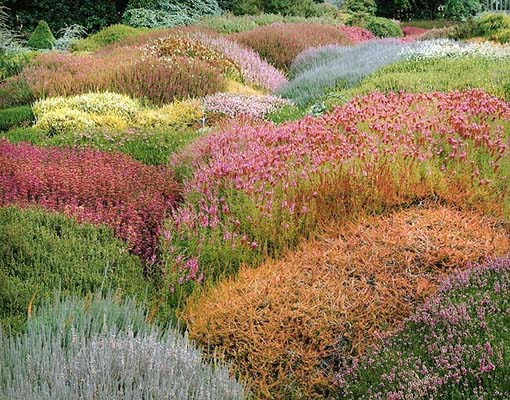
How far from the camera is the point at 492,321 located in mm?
2982

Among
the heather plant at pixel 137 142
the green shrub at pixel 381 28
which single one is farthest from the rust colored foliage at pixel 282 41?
the heather plant at pixel 137 142

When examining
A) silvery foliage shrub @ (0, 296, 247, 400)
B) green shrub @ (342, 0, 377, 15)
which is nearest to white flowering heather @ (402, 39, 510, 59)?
silvery foliage shrub @ (0, 296, 247, 400)

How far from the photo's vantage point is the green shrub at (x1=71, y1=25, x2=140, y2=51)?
17986mm

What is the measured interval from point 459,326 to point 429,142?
7.46ft

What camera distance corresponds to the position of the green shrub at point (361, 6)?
90.9 feet

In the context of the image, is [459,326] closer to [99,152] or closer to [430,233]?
[430,233]

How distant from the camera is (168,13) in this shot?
22844mm

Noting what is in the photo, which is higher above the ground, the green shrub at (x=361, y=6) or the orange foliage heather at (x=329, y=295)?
the green shrub at (x=361, y=6)

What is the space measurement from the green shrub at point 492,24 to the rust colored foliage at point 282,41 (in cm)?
317

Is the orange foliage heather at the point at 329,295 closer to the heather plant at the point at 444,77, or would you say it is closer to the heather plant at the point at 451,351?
the heather plant at the point at 451,351

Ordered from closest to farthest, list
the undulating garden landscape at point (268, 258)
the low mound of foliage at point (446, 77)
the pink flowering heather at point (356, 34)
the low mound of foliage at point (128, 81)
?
1. the undulating garden landscape at point (268, 258)
2. the low mound of foliage at point (446, 77)
3. the low mound of foliage at point (128, 81)
4. the pink flowering heather at point (356, 34)

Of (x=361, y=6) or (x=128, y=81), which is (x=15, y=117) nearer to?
(x=128, y=81)

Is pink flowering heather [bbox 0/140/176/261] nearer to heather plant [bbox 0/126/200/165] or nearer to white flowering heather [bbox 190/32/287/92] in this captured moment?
heather plant [bbox 0/126/200/165]

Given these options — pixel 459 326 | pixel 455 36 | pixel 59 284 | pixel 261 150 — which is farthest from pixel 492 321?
pixel 455 36
